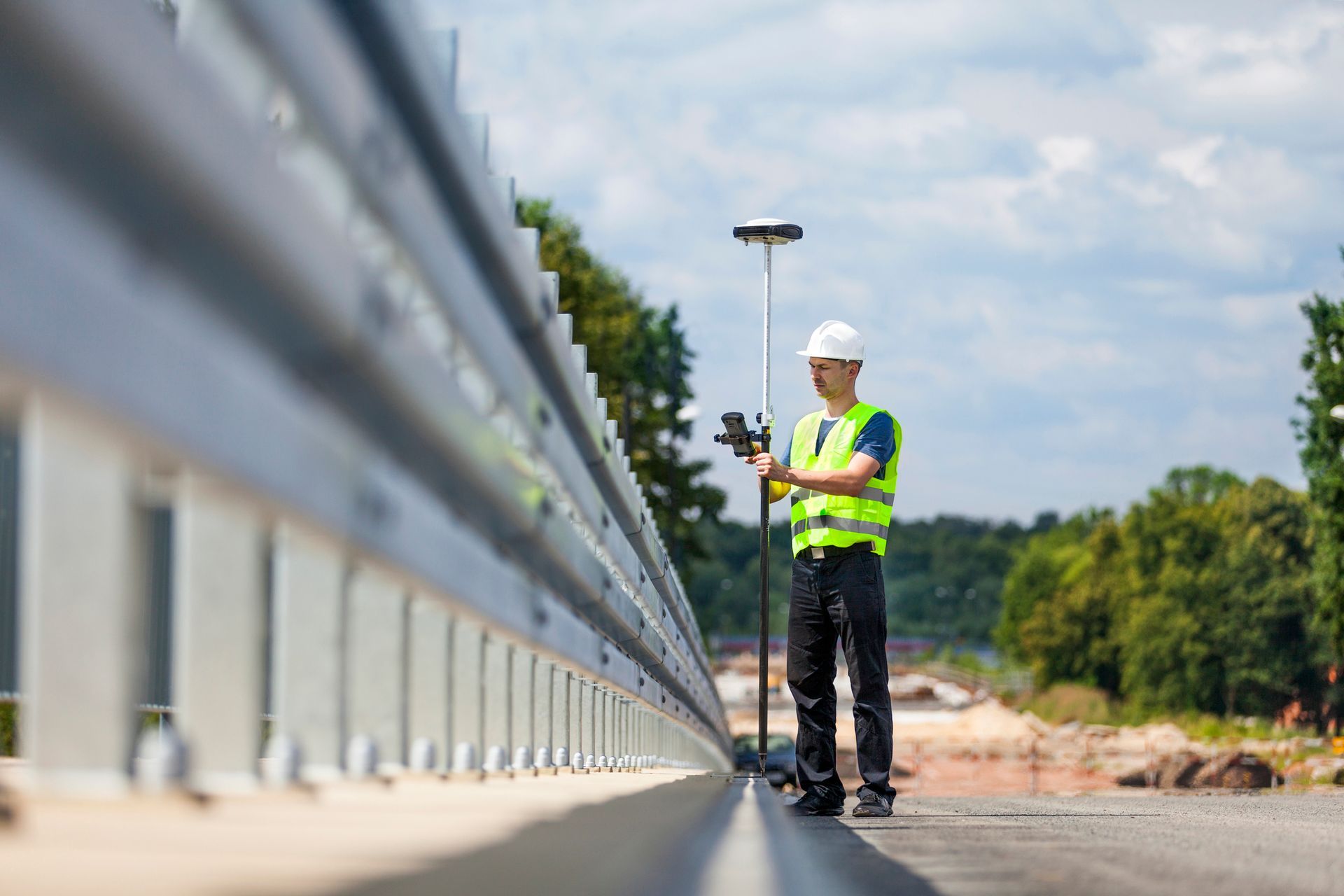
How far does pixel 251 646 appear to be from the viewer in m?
2.45

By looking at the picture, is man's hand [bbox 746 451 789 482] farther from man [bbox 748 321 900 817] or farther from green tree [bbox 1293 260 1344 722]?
green tree [bbox 1293 260 1344 722]

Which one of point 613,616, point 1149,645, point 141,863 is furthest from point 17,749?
point 1149,645

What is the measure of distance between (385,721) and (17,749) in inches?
202

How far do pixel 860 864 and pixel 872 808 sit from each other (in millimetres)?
2954

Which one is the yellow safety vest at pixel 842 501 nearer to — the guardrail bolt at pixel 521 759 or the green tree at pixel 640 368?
the guardrail bolt at pixel 521 759

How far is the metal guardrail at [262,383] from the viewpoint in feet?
5.08

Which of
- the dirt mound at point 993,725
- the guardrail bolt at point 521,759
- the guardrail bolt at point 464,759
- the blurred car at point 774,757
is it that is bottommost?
the dirt mound at point 993,725

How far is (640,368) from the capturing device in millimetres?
61875

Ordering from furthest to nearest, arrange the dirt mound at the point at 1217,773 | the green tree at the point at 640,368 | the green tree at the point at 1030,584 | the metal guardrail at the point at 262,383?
the green tree at the point at 1030,584, the green tree at the point at 640,368, the dirt mound at the point at 1217,773, the metal guardrail at the point at 262,383

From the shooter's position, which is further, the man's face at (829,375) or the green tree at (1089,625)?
the green tree at (1089,625)

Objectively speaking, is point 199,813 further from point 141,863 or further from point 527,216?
point 527,216

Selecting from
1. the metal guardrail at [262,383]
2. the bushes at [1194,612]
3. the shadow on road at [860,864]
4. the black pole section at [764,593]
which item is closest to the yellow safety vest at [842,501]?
the black pole section at [764,593]

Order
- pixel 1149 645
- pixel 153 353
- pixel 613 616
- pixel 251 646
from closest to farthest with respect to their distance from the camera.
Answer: pixel 153 353 → pixel 251 646 → pixel 613 616 → pixel 1149 645

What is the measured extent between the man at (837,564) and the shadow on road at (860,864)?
150 cm
